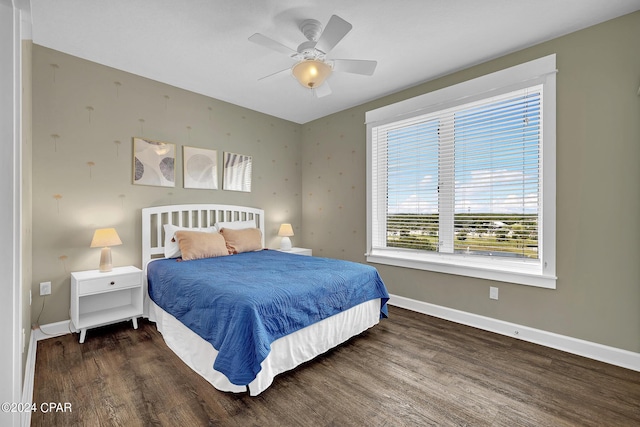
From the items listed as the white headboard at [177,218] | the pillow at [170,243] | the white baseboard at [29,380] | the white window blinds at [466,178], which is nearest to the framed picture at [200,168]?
the white headboard at [177,218]

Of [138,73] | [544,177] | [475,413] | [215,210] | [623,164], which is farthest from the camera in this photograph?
[215,210]

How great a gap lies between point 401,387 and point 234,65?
10.8 ft

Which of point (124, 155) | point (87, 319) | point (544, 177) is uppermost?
point (124, 155)

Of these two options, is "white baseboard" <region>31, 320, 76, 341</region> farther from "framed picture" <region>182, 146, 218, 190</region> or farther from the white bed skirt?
"framed picture" <region>182, 146, 218, 190</region>

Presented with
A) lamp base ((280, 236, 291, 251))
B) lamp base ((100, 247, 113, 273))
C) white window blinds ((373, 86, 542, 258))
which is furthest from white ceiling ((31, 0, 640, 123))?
lamp base ((280, 236, 291, 251))

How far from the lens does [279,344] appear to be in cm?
207

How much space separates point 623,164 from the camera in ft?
7.60

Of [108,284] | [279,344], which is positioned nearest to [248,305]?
[279,344]

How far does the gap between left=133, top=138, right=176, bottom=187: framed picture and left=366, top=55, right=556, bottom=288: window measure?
2.52 m

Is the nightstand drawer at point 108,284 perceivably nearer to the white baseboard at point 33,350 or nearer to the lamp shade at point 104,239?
the lamp shade at point 104,239

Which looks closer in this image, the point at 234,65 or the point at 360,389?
the point at 360,389

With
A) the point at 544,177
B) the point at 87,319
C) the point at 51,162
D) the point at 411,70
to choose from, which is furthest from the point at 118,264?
the point at 544,177

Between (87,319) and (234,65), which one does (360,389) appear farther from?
(234,65)

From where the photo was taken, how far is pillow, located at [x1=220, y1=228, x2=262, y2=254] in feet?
11.9
